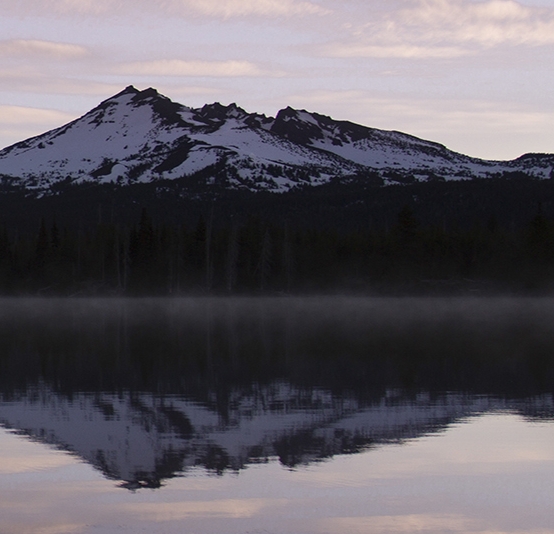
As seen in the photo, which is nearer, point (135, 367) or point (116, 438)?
point (116, 438)

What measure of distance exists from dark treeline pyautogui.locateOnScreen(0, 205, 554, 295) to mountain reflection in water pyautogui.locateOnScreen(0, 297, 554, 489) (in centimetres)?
6939

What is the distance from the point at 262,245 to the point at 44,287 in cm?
2757

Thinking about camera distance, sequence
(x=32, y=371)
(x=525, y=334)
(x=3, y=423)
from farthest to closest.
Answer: (x=525, y=334) → (x=32, y=371) → (x=3, y=423)

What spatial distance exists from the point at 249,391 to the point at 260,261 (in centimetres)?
9462

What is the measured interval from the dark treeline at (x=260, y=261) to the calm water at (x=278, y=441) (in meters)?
79.5

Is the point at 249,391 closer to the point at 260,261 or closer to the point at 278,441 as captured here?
the point at 278,441

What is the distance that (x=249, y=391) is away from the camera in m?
25.7

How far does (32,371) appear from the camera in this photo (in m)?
30.5

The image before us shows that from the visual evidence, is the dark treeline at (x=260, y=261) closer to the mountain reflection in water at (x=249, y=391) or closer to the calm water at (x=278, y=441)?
the mountain reflection in water at (x=249, y=391)

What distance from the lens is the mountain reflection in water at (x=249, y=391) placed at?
1812 cm

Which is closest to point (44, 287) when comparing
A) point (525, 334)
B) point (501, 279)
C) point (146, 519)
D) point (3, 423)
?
point (501, 279)

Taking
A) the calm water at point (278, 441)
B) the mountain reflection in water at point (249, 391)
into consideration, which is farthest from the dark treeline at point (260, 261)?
the calm water at point (278, 441)

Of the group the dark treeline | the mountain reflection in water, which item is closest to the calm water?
the mountain reflection in water

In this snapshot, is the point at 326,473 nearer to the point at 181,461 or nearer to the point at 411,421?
the point at 181,461
